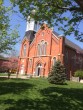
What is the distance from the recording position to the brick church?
4462 cm

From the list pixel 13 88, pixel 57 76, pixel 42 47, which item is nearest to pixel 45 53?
pixel 42 47

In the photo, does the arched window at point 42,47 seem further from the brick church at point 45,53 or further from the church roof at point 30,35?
the church roof at point 30,35

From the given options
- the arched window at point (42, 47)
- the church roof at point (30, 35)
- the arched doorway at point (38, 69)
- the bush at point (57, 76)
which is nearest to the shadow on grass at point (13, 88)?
the bush at point (57, 76)

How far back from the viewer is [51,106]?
11953 millimetres

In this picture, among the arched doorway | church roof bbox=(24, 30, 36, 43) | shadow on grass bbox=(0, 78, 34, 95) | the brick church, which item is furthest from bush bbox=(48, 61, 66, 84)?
church roof bbox=(24, 30, 36, 43)

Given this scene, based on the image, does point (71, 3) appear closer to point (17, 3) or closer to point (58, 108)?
point (17, 3)

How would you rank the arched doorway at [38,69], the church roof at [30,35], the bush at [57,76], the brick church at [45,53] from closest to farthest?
the bush at [57,76], the brick church at [45,53], the arched doorway at [38,69], the church roof at [30,35]

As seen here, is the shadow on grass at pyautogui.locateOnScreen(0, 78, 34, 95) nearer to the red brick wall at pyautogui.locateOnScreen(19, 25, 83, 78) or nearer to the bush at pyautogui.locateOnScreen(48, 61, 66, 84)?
the bush at pyautogui.locateOnScreen(48, 61, 66, 84)

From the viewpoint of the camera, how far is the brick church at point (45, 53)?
44625 mm

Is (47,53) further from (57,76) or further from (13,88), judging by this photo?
(13,88)

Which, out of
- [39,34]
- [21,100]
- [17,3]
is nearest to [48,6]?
[17,3]

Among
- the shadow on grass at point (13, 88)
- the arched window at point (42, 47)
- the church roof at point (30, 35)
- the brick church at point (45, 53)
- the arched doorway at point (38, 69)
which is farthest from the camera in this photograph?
the church roof at point (30, 35)

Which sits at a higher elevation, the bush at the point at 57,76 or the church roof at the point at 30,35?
the church roof at the point at 30,35

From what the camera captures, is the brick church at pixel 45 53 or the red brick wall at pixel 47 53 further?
the brick church at pixel 45 53
